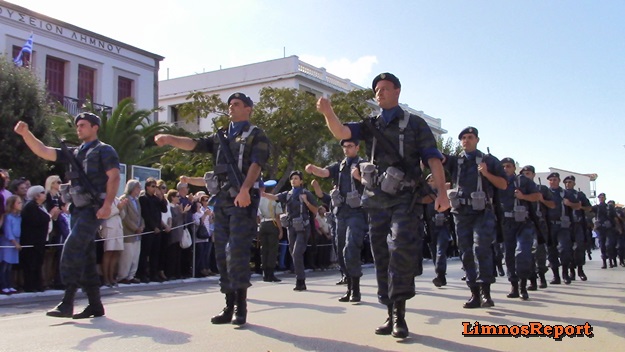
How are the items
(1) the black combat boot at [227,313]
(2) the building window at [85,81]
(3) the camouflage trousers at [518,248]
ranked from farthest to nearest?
1. (2) the building window at [85,81]
2. (3) the camouflage trousers at [518,248]
3. (1) the black combat boot at [227,313]

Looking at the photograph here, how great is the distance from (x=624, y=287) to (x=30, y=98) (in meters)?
17.0

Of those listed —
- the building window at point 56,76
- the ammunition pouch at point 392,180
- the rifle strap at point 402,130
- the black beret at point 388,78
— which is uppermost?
the building window at point 56,76

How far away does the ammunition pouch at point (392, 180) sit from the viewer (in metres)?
5.20

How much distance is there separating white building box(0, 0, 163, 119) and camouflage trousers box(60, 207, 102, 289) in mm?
21675

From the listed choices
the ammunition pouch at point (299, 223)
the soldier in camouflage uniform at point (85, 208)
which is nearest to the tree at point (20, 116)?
the ammunition pouch at point (299, 223)

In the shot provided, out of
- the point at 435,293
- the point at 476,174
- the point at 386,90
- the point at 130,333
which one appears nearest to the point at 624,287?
the point at 435,293

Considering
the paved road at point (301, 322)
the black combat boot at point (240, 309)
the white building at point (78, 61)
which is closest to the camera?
the paved road at point (301, 322)

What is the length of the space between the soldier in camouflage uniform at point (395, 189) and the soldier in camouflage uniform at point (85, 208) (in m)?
2.80

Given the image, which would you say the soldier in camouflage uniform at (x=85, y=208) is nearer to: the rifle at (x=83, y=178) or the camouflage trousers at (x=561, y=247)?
the rifle at (x=83, y=178)

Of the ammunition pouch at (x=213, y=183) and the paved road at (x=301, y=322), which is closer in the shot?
the paved road at (x=301, y=322)

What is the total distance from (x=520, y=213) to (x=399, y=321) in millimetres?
4890

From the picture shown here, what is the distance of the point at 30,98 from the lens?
1902 cm

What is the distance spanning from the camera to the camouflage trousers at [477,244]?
760cm

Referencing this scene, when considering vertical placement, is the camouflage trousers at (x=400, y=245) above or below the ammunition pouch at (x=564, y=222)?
below
